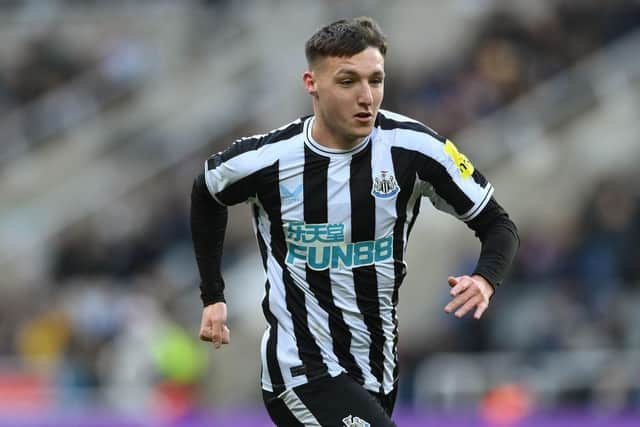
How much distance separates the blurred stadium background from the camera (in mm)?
12742

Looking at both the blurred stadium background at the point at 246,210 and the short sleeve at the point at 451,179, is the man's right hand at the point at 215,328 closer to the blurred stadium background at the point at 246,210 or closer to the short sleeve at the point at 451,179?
the short sleeve at the point at 451,179

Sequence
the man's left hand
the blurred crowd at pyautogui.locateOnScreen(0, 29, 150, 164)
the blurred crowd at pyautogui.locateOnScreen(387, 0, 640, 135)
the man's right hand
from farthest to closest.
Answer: the blurred crowd at pyautogui.locateOnScreen(0, 29, 150, 164) → the blurred crowd at pyautogui.locateOnScreen(387, 0, 640, 135) → the man's right hand → the man's left hand

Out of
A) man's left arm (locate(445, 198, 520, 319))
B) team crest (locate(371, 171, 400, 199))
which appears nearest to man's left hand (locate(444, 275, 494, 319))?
man's left arm (locate(445, 198, 520, 319))

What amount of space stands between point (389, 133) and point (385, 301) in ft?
2.25

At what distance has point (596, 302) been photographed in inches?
506

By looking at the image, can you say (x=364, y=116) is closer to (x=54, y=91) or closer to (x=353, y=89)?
(x=353, y=89)

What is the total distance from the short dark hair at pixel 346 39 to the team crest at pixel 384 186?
0.49 metres

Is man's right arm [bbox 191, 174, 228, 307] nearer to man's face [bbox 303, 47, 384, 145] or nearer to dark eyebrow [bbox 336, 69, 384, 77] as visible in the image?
man's face [bbox 303, 47, 384, 145]

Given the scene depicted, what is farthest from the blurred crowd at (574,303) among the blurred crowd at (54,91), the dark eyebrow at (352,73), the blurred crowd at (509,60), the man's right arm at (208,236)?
the blurred crowd at (54,91)

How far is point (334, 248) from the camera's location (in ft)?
19.1

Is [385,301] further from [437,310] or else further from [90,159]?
[90,159]

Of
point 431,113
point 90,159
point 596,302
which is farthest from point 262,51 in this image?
point 596,302

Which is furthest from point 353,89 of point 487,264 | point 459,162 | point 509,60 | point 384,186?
point 509,60

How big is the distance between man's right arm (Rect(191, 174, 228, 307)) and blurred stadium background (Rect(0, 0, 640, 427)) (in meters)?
4.95
